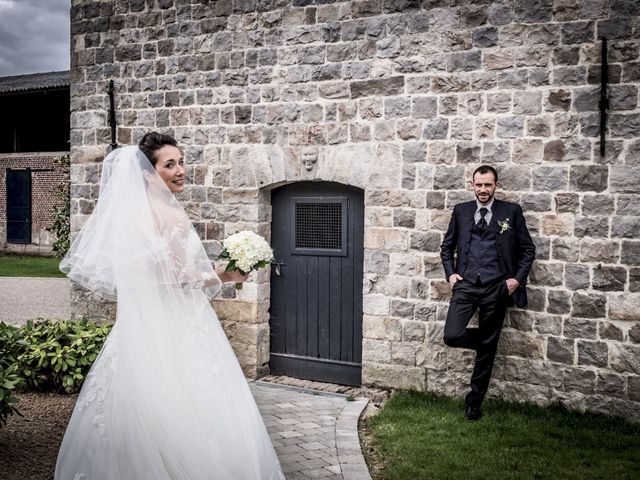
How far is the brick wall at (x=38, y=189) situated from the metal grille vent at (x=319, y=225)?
712 inches

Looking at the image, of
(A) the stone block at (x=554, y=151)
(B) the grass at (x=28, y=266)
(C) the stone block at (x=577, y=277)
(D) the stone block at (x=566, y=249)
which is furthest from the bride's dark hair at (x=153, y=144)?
(B) the grass at (x=28, y=266)

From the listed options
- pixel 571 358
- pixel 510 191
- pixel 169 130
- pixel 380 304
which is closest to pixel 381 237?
pixel 380 304

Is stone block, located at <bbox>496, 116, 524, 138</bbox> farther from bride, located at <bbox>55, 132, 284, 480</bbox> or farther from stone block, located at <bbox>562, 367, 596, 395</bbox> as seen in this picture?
bride, located at <bbox>55, 132, 284, 480</bbox>

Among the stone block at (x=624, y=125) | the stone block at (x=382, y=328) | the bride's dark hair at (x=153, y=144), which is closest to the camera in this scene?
the bride's dark hair at (x=153, y=144)

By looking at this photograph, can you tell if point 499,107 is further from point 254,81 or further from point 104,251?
point 104,251

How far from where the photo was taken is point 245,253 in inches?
162

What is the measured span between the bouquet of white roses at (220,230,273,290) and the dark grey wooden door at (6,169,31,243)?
22097 millimetres

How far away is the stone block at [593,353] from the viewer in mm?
5859

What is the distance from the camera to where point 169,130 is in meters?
7.74

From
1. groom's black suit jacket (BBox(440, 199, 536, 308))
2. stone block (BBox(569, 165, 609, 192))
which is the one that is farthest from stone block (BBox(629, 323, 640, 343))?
stone block (BBox(569, 165, 609, 192))

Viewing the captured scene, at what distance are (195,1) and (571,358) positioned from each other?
17.0 ft

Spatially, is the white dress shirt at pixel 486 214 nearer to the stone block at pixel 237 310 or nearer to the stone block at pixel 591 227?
the stone block at pixel 591 227

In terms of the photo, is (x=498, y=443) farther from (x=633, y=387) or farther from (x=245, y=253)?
(x=245, y=253)

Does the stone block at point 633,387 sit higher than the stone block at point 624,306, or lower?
lower
